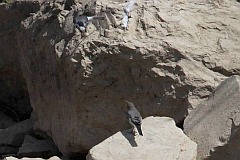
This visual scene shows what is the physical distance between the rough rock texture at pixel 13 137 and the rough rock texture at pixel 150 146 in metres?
2.99

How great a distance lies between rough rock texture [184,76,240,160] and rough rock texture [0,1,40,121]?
415cm

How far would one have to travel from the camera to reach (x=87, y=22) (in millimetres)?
6457

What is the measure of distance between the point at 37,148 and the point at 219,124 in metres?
2.62

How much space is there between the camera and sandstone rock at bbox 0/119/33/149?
8023 mm

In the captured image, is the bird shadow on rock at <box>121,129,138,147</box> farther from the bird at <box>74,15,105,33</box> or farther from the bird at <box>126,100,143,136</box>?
the bird at <box>74,15,105,33</box>

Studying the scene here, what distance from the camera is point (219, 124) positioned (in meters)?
5.33

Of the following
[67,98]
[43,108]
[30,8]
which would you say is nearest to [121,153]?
[67,98]

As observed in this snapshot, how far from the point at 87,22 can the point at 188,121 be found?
1485mm

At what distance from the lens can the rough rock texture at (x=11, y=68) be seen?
9320mm

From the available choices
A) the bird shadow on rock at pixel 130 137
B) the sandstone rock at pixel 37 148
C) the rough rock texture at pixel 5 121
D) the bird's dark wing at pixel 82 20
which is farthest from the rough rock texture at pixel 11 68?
the bird shadow on rock at pixel 130 137

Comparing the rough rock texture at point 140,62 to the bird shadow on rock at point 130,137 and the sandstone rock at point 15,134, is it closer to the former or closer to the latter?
the bird shadow on rock at point 130,137

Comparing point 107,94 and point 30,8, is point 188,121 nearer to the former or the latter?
point 107,94

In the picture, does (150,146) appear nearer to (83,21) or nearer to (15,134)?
(83,21)

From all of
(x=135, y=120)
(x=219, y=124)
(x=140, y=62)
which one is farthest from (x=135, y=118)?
(x=140, y=62)
